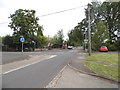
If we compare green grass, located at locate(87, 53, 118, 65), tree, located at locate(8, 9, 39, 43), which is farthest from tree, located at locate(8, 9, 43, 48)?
green grass, located at locate(87, 53, 118, 65)

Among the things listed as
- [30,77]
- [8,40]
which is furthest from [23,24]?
[30,77]

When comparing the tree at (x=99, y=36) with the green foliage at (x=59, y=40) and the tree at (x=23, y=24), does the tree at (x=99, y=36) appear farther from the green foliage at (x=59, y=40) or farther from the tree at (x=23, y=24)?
the green foliage at (x=59, y=40)

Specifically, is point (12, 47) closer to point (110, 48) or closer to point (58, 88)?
point (110, 48)

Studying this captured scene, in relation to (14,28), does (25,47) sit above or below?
below

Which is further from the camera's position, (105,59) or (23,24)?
(23,24)

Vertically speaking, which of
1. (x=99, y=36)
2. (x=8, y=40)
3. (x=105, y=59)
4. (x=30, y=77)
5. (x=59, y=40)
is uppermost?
(x=59, y=40)

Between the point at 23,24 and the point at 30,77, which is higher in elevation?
the point at 23,24

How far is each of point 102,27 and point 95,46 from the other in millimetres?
4991

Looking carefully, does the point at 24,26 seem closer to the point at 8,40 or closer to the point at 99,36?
the point at 8,40

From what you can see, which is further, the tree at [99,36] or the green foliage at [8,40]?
the green foliage at [8,40]

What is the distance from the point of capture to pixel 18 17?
142 ft

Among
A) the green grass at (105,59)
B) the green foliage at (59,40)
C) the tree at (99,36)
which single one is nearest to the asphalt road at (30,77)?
the green grass at (105,59)

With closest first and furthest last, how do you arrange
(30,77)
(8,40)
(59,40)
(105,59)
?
(30,77) < (105,59) < (8,40) < (59,40)

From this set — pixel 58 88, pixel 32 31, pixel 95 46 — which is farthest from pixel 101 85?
pixel 32 31
